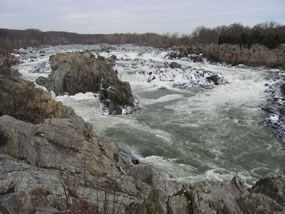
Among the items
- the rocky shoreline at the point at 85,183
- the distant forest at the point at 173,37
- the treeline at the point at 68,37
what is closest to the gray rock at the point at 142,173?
the rocky shoreline at the point at 85,183

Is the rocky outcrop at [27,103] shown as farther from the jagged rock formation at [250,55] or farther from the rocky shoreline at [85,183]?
the jagged rock formation at [250,55]

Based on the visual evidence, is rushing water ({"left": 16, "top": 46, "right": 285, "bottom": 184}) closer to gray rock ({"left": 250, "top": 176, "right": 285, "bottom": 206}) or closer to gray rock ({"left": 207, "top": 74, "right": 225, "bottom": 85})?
gray rock ({"left": 207, "top": 74, "right": 225, "bottom": 85})

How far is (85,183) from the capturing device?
21.4 ft

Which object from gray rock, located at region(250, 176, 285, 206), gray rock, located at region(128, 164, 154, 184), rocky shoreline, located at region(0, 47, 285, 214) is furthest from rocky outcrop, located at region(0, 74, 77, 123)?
gray rock, located at region(250, 176, 285, 206)

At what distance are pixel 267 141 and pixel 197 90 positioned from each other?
11880 mm

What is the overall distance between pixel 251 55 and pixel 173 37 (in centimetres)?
8391

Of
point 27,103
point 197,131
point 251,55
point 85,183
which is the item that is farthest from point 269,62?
point 85,183

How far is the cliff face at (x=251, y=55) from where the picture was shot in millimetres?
37253

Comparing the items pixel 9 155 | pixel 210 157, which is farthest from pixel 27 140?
pixel 210 157

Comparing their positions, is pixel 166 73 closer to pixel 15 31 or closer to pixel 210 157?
pixel 210 157

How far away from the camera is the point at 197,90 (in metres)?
25.8

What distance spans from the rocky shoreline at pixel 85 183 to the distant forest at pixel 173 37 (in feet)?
135

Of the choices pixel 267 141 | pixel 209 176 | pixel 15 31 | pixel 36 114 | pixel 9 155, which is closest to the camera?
pixel 9 155

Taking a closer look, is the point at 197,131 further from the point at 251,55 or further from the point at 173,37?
the point at 173,37
